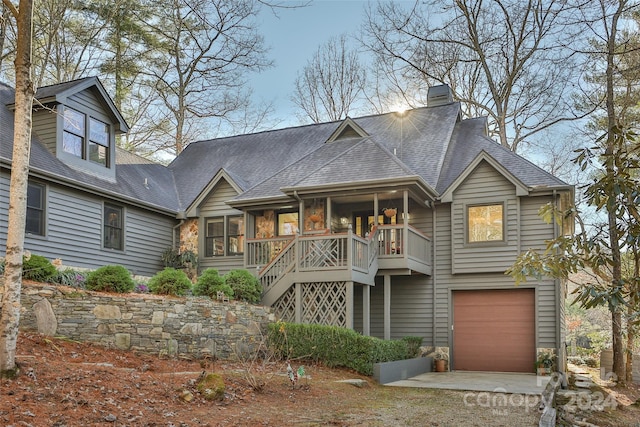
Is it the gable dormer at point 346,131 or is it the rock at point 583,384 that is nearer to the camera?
the rock at point 583,384

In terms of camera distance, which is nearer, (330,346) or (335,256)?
(330,346)

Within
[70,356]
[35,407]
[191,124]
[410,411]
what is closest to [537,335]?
[410,411]

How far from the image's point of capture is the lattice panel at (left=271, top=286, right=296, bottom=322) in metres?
15.1

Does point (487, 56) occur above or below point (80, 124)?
above

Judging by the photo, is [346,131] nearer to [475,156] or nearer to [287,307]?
[475,156]

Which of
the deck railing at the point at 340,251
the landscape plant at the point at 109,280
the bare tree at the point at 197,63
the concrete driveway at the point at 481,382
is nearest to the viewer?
the concrete driveway at the point at 481,382

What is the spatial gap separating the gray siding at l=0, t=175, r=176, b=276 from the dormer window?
4.36 ft

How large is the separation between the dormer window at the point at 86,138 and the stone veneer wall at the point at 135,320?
6.02 m

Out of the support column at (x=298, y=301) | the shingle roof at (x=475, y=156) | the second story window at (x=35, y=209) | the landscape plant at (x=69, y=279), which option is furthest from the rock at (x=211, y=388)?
the shingle roof at (x=475, y=156)

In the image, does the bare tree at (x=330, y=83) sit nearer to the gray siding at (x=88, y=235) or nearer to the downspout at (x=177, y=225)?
the downspout at (x=177, y=225)

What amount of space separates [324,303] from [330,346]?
6.07 feet

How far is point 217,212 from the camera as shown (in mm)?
19016

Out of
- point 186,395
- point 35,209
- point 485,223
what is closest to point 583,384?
point 485,223

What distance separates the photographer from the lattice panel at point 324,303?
1457 centimetres
